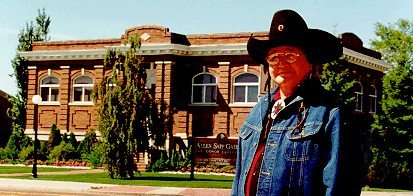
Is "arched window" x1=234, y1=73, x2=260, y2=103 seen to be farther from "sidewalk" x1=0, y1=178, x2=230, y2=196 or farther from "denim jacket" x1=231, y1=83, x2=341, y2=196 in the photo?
"denim jacket" x1=231, y1=83, x2=341, y2=196

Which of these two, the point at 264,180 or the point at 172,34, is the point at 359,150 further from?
the point at 172,34

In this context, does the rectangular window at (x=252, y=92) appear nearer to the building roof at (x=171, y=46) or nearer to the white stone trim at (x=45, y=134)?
the building roof at (x=171, y=46)

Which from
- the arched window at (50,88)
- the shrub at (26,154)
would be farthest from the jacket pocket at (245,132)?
the arched window at (50,88)

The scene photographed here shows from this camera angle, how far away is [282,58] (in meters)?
3.70

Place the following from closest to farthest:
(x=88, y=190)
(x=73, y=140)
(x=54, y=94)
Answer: (x=88, y=190), (x=73, y=140), (x=54, y=94)

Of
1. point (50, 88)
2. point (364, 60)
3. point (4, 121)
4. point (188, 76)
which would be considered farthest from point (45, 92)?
point (364, 60)

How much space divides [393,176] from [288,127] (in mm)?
24974

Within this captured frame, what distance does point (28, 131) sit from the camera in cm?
3944

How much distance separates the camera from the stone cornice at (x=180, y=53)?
34531 mm

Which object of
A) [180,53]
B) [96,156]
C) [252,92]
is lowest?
[96,156]

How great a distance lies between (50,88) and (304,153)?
37.2 metres

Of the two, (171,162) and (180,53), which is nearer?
(171,162)

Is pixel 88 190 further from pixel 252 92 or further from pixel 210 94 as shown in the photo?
pixel 210 94

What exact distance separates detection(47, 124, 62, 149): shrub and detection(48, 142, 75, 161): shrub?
5.08 ft
